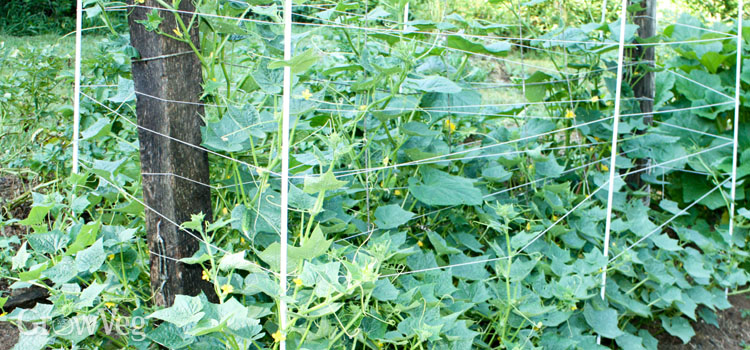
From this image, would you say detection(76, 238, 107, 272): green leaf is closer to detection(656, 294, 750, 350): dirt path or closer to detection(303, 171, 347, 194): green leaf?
detection(303, 171, 347, 194): green leaf

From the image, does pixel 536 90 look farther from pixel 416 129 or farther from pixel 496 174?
pixel 416 129

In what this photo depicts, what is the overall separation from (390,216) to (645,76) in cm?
150

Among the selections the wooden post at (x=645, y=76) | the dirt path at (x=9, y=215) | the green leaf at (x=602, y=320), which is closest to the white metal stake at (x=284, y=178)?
the dirt path at (x=9, y=215)

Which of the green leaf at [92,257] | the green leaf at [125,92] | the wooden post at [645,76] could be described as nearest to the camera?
the green leaf at [92,257]

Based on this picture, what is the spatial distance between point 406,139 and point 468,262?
45cm

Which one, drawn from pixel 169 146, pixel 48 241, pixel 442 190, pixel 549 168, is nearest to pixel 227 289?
pixel 169 146

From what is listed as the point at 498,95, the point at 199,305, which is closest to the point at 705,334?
the point at 199,305

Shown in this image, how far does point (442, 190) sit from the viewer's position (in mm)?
1941

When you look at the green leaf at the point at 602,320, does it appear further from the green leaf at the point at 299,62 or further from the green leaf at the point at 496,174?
the green leaf at the point at 299,62

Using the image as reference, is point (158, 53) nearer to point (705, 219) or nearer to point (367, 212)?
point (367, 212)

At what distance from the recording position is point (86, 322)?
145 centimetres

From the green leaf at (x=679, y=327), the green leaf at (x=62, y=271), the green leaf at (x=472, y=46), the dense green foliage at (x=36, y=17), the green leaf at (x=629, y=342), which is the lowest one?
the green leaf at (x=679, y=327)

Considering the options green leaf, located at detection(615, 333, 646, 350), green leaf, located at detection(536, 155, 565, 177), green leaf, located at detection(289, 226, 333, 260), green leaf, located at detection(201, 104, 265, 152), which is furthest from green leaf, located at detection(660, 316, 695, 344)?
green leaf, located at detection(201, 104, 265, 152)

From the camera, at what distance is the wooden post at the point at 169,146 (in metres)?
1.54
